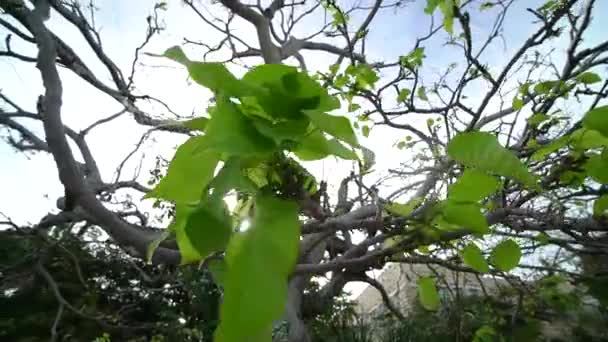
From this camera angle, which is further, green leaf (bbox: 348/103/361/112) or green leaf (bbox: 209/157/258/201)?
green leaf (bbox: 348/103/361/112)

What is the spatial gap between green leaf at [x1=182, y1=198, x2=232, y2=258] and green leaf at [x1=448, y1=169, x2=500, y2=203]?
0.22m

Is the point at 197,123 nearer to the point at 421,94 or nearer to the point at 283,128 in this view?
the point at 283,128

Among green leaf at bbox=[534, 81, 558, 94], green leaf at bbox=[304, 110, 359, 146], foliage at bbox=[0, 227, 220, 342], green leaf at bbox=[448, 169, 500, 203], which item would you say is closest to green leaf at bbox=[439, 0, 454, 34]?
green leaf at bbox=[534, 81, 558, 94]

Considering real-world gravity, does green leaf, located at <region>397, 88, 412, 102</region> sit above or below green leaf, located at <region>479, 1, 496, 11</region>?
below

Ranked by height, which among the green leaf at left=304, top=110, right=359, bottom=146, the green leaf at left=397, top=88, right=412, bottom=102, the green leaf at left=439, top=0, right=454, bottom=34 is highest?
the green leaf at left=397, top=88, right=412, bottom=102

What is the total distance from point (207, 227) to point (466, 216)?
24 cm

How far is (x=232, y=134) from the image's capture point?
0.24 m

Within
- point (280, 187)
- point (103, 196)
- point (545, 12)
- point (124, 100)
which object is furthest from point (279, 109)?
point (124, 100)

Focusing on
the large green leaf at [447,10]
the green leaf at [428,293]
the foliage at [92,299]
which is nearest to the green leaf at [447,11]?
the large green leaf at [447,10]

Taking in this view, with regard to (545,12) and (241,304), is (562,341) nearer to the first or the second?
(545,12)

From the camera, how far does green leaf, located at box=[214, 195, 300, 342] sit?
21 cm

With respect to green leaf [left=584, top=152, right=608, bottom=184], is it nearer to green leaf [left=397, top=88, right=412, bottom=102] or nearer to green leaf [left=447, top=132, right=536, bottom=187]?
green leaf [left=447, top=132, right=536, bottom=187]

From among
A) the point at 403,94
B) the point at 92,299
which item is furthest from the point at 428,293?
the point at 92,299

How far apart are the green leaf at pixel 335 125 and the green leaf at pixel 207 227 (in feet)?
0.27
